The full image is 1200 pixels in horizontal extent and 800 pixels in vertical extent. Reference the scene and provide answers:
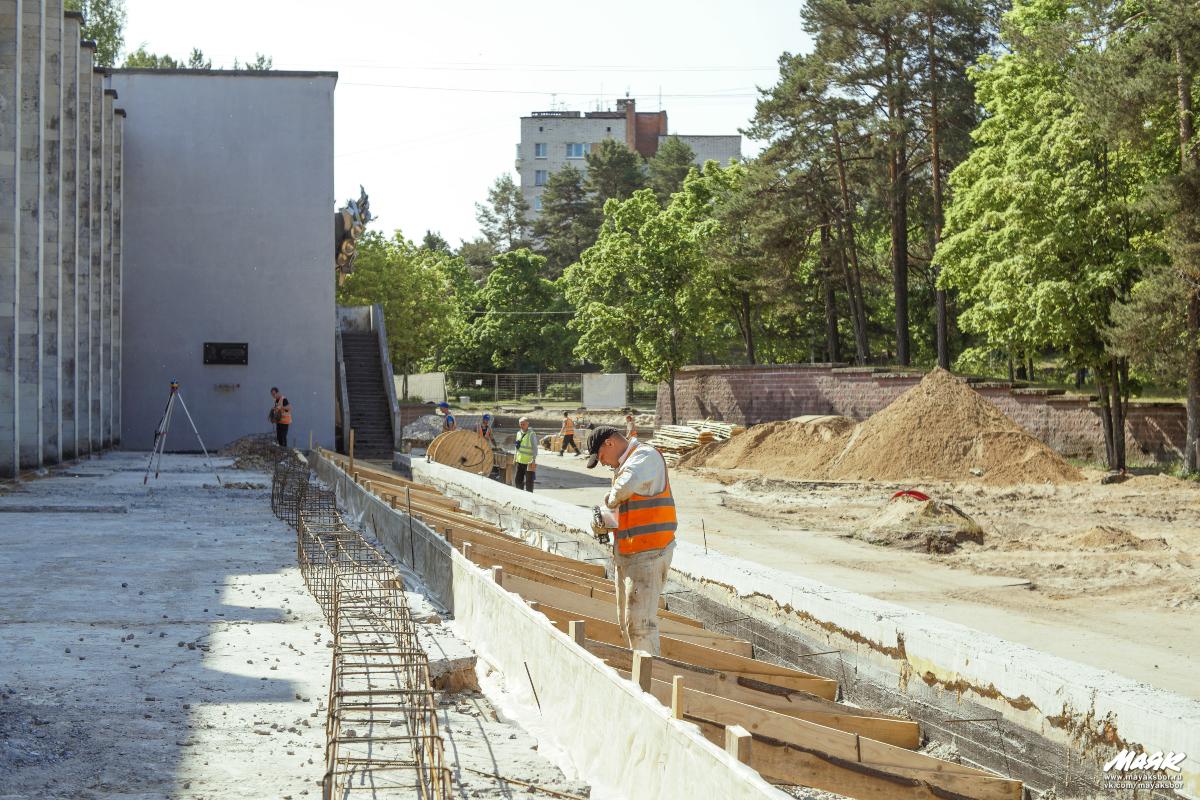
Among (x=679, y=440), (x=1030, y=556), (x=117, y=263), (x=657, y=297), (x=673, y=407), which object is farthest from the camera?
(x=657, y=297)

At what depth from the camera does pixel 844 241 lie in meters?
49.5

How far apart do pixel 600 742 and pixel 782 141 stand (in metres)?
44.9

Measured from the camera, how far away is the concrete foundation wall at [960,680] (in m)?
7.78

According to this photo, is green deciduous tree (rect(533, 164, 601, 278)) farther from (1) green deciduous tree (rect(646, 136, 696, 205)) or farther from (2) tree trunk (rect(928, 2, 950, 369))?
(2) tree trunk (rect(928, 2, 950, 369))

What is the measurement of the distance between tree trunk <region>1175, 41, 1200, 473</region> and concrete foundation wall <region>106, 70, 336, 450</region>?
78.9ft

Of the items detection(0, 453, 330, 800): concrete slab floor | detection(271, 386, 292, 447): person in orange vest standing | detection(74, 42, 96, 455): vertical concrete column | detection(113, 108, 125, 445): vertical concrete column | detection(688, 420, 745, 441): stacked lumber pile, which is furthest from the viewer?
detection(688, 420, 745, 441): stacked lumber pile

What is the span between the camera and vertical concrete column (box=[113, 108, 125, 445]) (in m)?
37.2

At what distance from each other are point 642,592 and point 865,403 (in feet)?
118

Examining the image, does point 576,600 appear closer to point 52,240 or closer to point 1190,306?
Result: point 1190,306

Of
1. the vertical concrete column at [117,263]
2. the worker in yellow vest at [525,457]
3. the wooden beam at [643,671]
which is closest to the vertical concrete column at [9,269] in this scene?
the worker in yellow vest at [525,457]

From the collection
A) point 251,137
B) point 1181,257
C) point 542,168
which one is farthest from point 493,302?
point 1181,257

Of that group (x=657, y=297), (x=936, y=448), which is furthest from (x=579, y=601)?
(x=657, y=297)

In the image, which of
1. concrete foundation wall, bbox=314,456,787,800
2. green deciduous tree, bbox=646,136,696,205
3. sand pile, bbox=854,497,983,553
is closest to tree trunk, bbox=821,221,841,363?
sand pile, bbox=854,497,983,553

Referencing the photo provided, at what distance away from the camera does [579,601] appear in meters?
11.0
